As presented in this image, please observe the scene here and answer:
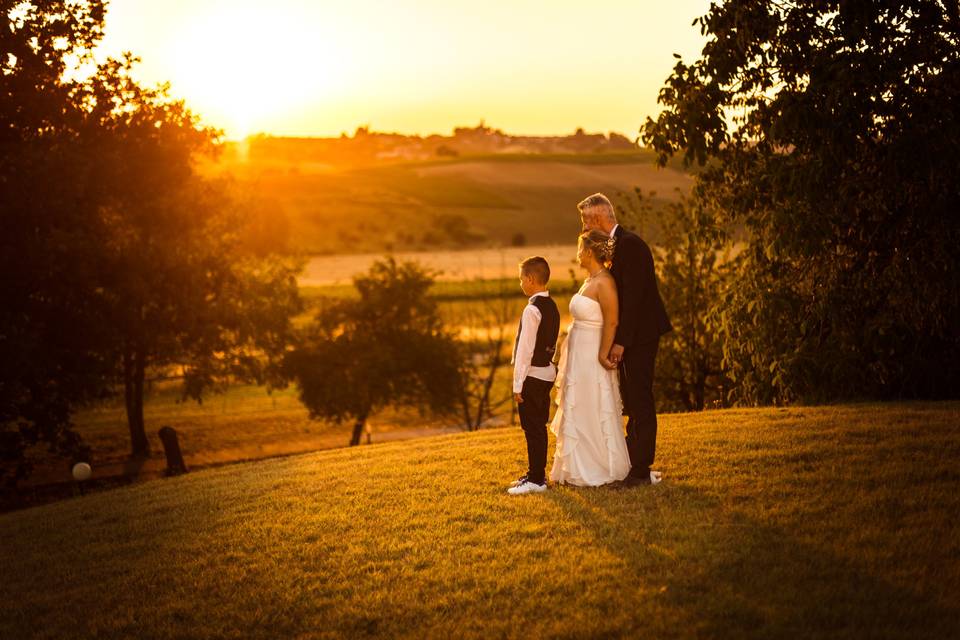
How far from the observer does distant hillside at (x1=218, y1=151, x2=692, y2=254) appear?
10088 cm

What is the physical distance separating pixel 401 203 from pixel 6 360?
3888 inches

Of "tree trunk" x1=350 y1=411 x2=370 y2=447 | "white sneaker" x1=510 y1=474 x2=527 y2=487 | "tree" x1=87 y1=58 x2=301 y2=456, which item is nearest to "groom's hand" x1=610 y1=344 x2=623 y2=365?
"white sneaker" x1=510 y1=474 x2=527 y2=487

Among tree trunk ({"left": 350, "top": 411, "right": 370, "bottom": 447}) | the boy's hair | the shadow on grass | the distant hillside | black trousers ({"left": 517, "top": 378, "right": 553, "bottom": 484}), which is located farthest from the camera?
the distant hillside

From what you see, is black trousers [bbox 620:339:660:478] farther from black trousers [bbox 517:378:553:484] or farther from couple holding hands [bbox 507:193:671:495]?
black trousers [bbox 517:378:553:484]

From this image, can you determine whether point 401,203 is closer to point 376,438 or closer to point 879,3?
point 376,438

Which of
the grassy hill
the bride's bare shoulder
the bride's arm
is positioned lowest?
the grassy hill

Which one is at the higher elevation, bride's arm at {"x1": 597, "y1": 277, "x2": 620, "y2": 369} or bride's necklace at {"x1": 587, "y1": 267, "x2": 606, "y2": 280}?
bride's necklace at {"x1": 587, "y1": 267, "x2": 606, "y2": 280}

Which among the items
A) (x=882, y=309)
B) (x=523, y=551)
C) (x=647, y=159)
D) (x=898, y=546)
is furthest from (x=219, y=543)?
(x=647, y=159)

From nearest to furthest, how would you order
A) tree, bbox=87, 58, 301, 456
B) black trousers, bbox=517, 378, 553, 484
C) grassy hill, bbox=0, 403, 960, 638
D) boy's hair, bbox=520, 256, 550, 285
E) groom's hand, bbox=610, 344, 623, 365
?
grassy hill, bbox=0, 403, 960, 638, groom's hand, bbox=610, 344, 623, 365, boy's hair, bbox=520, 256, 550, 285, black trousers, bbox=517, 378, 553, 484, tree, bbox=87, 58, 301, 456

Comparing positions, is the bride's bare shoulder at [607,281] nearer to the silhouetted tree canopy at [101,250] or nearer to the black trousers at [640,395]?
the black trousers at [640,395]

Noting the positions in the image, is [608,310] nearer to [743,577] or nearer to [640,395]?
[640,395]

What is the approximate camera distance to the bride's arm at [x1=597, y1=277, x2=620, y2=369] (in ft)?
31.4

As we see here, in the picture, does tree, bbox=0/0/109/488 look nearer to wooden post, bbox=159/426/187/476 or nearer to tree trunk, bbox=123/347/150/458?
wooden post, bbox=159/426/187/476

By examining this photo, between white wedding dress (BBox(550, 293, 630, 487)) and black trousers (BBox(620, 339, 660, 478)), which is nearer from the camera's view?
black trousers (BBox(620, 339, 660, 478))
